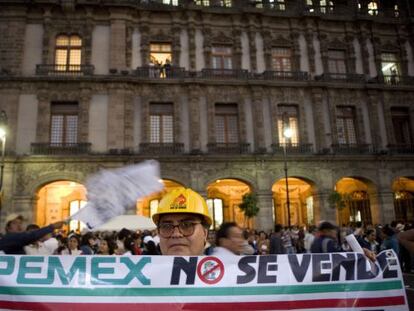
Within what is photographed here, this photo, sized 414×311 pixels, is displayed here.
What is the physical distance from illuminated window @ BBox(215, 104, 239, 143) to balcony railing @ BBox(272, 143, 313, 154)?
2.63 metres

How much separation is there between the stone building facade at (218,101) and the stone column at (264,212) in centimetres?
9

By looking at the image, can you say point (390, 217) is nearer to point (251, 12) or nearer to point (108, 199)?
point (251, 12)

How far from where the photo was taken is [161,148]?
72.9ft

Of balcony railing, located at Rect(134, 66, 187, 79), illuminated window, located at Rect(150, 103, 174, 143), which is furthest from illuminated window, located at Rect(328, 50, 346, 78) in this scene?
illuminated window, located at Rect(150, 103, 174, 143)

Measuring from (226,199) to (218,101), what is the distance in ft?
23.8

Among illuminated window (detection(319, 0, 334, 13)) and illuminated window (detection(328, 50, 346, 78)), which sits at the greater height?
illuminated window (detection(319, 0, 334, 13))

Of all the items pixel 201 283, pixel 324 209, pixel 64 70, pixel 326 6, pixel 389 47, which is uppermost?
pixel 326 6

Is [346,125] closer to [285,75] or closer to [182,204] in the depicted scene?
[285,75]

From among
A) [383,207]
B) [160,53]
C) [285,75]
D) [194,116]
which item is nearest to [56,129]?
→ [160,53]

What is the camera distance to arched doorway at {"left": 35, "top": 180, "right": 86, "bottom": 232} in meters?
23.7

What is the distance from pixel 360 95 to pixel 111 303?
86.0 feet

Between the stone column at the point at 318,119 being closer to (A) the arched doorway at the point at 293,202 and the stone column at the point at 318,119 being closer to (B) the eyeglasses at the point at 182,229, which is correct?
(A) the arched doorway at the point at 293,202

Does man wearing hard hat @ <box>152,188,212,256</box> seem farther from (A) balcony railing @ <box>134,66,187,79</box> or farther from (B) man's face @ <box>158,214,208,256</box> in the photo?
(A) balcony railing @ <box>134,66,187,79</box>

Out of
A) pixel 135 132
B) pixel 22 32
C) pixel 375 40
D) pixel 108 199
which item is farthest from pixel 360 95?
pixel 108 199
